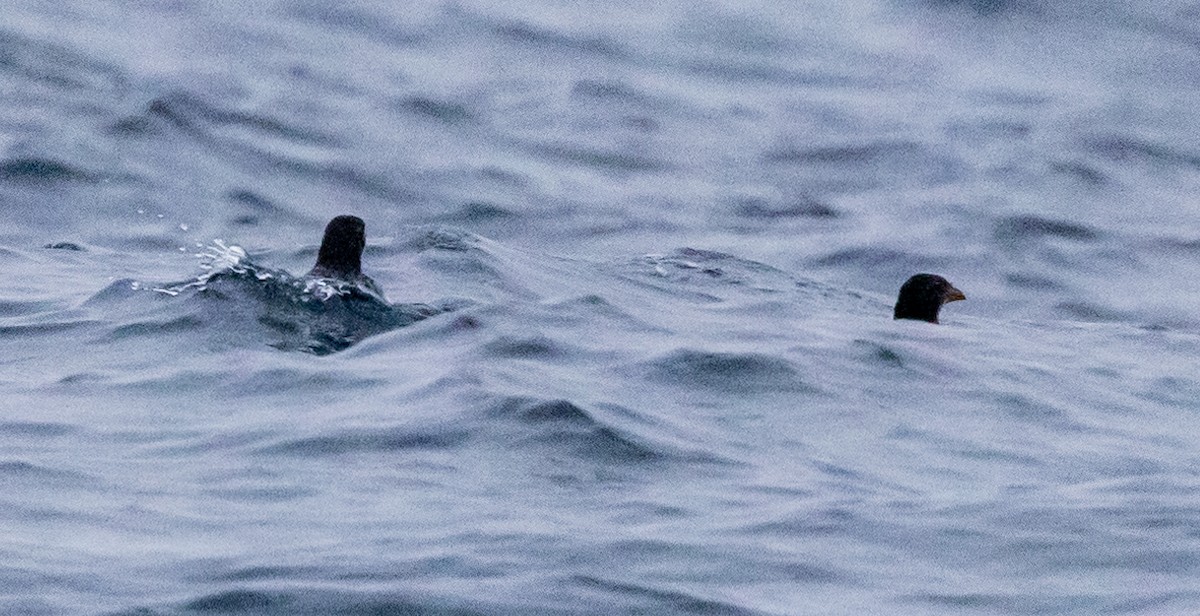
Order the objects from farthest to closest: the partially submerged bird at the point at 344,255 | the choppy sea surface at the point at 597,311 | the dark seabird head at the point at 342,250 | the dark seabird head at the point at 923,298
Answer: the dark seabird head at the point at 923,298 → the dark seabird head at the point at 342,250 → the partially submerged bird at the point at 344,255 → the choppy sea surface at the point at 597,311

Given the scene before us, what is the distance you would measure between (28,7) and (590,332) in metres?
14.7

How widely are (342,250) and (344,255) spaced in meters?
0.04

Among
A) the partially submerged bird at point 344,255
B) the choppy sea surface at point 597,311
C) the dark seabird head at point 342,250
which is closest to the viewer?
the choppy sea surface at point 597,311

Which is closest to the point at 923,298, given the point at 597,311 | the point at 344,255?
the point at 597,311

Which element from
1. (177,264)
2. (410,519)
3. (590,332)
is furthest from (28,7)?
(410,519)

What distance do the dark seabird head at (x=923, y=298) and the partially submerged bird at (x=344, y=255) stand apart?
3109 millimetres

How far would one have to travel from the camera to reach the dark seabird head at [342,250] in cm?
1291

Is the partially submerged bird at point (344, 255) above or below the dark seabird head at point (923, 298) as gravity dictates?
below

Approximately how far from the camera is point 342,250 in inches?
518

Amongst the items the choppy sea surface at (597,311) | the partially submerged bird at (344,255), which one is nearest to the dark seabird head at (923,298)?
the choppy sea surface at (597,311)

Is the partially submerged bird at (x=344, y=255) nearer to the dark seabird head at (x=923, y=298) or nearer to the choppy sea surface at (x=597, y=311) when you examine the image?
the choppy sea surface at (x=597, y=311)

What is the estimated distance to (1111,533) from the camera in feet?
26.7

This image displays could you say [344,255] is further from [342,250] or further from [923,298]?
[923,298]

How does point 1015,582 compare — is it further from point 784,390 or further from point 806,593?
point 784,390
